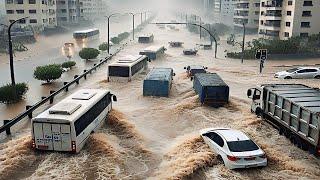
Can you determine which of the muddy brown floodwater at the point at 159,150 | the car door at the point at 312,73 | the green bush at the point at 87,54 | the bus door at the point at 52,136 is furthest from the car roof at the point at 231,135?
the green bush at the point at 87,54

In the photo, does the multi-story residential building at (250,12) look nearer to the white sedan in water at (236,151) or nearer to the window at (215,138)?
the window at (215,138)

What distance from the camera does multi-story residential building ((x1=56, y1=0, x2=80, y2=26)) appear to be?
132625 mm

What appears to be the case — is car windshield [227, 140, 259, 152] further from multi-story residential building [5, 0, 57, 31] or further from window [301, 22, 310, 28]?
multi-story residential building [5, 0, 57, 31]

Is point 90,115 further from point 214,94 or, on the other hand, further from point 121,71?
point 121,71

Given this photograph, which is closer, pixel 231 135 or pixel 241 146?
pixel 241 146

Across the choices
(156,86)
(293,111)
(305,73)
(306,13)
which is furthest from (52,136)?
(306,13)

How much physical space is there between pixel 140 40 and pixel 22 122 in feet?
224

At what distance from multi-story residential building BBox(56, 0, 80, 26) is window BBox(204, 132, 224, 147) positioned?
123 meters

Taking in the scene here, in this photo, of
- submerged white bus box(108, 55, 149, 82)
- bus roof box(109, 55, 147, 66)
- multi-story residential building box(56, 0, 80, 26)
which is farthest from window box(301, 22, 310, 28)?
multi-story residential building box(56, 0, 80, 26)

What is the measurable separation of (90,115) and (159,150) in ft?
15.0

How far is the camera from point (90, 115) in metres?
20.6

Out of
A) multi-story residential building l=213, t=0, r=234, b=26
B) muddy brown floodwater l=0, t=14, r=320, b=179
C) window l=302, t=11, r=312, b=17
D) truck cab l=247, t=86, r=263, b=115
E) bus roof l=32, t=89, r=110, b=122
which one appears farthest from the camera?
multi-story residential building l=213, t=0, r=234, b=26

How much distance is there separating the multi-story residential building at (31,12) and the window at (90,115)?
86.1 metres

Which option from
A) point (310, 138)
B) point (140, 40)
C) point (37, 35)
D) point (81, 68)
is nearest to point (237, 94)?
point (310, 138)
